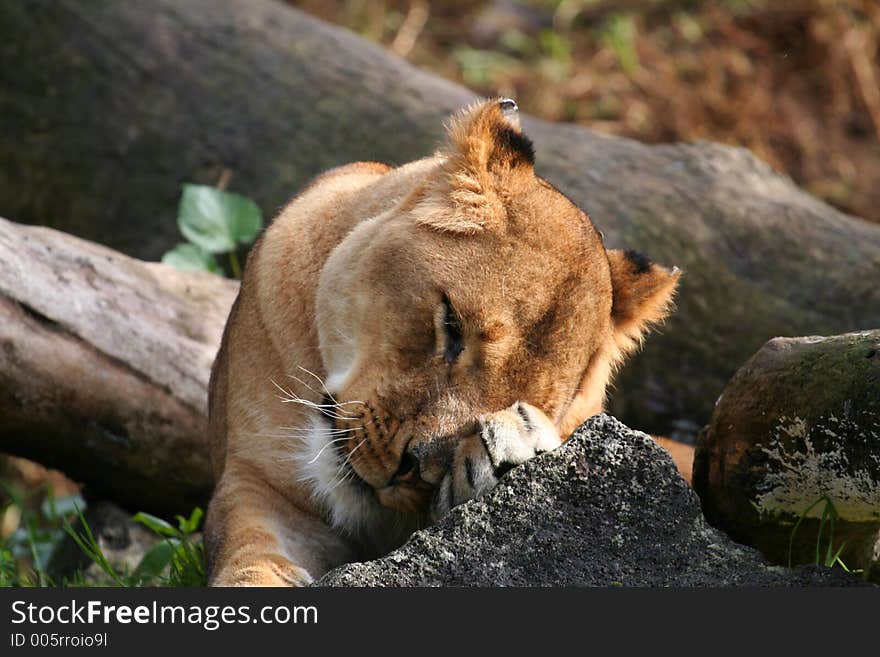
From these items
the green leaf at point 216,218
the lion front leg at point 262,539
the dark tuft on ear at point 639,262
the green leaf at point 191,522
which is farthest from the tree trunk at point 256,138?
the lion front leg at point 262,539

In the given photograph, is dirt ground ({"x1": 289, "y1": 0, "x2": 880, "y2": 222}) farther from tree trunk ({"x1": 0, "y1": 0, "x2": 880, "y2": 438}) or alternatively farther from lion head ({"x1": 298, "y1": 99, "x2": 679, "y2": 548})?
lion head ({"x1": 298, "y1": 99, "x2": 679, "y2": 548})

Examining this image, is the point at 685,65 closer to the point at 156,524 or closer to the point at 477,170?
the point at 156,524

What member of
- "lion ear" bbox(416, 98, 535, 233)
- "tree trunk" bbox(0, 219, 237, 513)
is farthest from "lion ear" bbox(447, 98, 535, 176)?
"tree trunk" bbox(0, 219, 237, 513)

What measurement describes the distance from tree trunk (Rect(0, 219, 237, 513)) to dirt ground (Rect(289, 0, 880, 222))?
4821 mm

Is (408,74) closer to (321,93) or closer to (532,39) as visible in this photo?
(321,93)

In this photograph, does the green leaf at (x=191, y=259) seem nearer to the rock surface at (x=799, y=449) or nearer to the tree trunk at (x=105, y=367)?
the tree trunk at (x=105, y=367)

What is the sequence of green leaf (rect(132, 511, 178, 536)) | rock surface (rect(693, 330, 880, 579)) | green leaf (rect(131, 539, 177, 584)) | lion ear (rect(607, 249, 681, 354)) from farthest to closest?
green leaf (rect(132, 511, 178, 536)) → green leaf (rect(131, 539, 177, 584)) → lion ear (rect(607, 249, 681, 354)) → rock surface (rect(693, 330, 880, 579))

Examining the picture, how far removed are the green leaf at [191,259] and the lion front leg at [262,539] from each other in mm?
2122

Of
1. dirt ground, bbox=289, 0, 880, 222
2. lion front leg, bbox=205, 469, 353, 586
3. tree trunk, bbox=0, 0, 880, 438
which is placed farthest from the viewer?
dirt ground, bbox=289, 0, 880, 222

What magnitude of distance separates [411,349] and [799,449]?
105 centimetres

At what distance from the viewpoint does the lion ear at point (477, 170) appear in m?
3.55

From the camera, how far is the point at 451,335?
3375 millimetres

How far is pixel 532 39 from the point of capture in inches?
405

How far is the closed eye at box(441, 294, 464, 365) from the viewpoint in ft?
11.0
